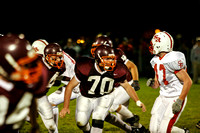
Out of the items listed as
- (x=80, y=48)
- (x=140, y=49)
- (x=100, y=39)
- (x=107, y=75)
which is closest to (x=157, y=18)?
(x=140, y=49)

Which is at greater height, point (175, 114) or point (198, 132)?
point (175, 114)

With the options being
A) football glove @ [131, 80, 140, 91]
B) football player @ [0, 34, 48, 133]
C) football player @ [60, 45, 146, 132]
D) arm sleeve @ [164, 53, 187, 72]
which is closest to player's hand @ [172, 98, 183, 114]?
arm sleeve @ [164, 53, 187, 72]

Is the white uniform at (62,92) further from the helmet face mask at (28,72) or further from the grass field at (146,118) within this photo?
the helmet face mask at (28,72)

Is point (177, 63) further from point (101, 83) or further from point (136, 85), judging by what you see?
point (136, 85)

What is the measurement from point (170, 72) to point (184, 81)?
28 centimetres

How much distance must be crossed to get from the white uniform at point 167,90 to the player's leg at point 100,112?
640 millimetres

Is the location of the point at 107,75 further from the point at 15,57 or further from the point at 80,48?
the point at 80,48

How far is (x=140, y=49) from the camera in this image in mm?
15852

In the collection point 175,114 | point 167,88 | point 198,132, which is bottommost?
point 198,132

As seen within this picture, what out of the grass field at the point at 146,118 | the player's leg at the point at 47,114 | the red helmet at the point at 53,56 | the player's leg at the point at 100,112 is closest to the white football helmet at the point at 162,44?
the player's leg at the point at 100,112

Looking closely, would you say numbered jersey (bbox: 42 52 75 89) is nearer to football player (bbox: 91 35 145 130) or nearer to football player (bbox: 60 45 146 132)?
football player (bbox: 91 35 145 130)

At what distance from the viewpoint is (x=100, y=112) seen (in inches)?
172

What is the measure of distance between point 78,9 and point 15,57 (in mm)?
20342

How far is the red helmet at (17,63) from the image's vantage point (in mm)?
2182
